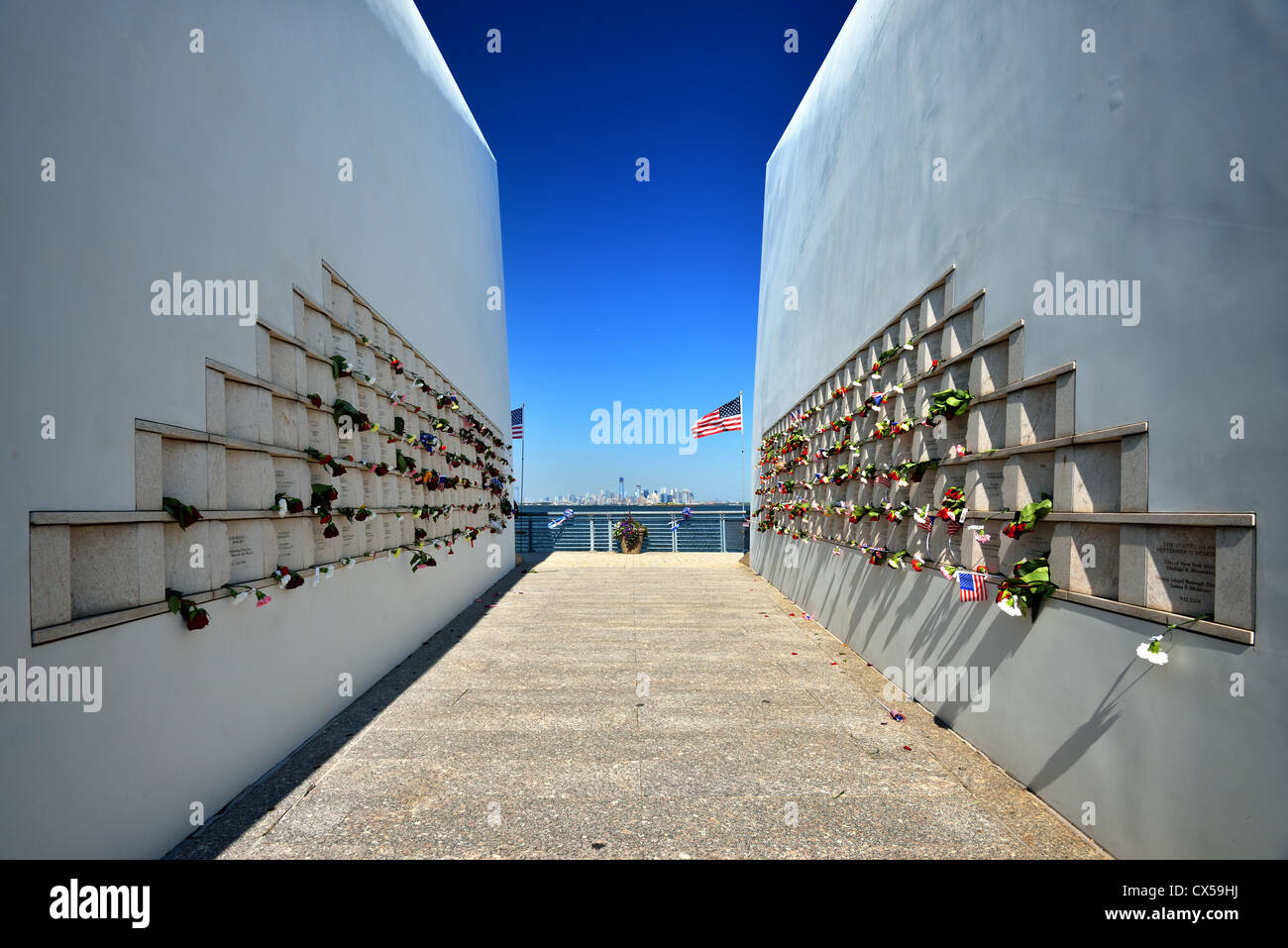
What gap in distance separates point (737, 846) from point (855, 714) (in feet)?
6.20

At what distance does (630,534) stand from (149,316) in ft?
48.3

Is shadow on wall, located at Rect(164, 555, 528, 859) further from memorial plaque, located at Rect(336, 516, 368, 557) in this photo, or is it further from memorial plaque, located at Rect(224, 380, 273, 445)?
memorial plaque, located at Rect(224, 380, 273, 445)

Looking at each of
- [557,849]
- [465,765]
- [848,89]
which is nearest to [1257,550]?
[557,849]

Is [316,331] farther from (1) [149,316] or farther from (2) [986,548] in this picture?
(2) [986,548]

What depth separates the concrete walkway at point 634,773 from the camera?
2574 millimetres

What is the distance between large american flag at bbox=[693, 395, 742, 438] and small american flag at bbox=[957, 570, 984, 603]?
11.3 m

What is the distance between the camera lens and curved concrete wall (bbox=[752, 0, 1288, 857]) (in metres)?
1.86

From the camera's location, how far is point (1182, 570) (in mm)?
2154

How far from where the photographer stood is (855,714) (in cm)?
414

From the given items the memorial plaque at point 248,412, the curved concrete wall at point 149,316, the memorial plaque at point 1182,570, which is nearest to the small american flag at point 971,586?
the memorial plaque at point 1182,570

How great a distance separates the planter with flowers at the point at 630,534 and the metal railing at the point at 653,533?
0.24 meters

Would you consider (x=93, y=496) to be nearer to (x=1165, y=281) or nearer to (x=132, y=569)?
(x=132, y=569)

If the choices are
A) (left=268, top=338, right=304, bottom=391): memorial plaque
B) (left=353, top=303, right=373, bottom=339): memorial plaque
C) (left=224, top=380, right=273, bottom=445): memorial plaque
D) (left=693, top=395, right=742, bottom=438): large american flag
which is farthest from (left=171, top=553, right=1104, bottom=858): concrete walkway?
(left=693, top=395, right=742, bottom=438): large american flag
